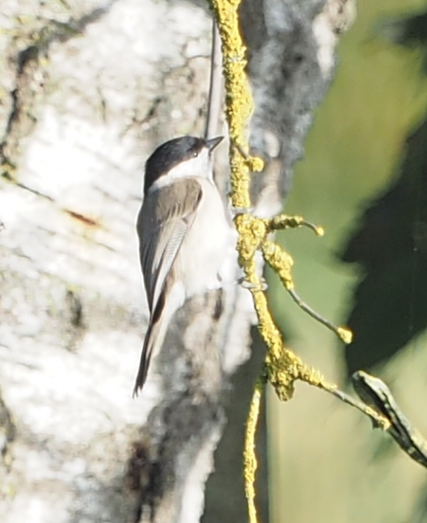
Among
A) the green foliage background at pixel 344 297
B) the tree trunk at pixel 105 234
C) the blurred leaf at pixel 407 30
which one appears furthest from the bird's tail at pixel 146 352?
the blurred leaf at pixel 407 30

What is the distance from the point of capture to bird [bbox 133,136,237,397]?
2.13 feet

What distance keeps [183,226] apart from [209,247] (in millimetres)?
28

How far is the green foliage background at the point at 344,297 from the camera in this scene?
→ 621mm

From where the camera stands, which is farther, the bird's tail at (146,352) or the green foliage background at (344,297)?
the bird's tail at (146,352)

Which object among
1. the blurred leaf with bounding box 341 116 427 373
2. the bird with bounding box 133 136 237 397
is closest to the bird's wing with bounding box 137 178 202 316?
the bird with bounding box 133 136 237 397

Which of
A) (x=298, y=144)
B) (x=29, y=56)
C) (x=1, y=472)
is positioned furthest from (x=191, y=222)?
(x=1, y=472)

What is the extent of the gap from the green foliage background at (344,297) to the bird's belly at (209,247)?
0.14ft

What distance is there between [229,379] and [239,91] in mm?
276

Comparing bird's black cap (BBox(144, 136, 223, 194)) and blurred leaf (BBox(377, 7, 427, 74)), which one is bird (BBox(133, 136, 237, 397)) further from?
blurred leaf (BBox(377, 7, 427, 74))

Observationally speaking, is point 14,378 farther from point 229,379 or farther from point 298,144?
point 298,144

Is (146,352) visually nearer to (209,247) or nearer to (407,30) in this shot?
(209,247)

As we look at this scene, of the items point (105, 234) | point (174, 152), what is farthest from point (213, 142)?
point (105, 234)

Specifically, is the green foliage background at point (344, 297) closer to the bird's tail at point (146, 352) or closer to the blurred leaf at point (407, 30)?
the blurred leaf at point (407, 30)

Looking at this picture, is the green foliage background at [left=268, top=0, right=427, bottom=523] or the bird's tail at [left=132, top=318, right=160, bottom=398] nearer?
the green foliage background at [left=268, top=0, right=427, bottom=523]
